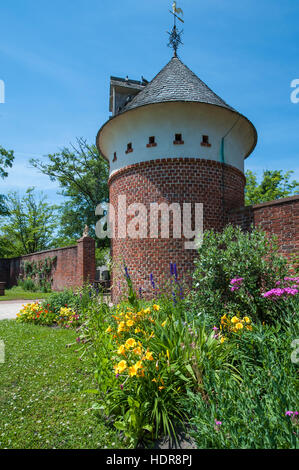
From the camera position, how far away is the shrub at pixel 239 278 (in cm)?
509

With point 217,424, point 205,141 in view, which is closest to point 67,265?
point 205,141

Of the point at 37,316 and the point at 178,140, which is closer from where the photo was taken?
the point at 37,316

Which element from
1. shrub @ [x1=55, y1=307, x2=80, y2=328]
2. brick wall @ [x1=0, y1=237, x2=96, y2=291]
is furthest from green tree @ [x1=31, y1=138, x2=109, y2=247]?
shrub @ [x1=55, y1=307, x2=80, y2=328]

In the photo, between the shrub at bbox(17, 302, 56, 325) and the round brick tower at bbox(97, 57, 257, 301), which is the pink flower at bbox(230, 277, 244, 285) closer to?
the round brick tower at bbox(97, 57, 257, 301)

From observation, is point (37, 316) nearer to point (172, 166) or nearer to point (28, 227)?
point (172, 166)

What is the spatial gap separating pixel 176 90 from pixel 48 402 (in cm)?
999

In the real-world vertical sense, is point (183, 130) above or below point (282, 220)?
above

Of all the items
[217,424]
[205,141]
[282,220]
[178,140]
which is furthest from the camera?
[205,141]

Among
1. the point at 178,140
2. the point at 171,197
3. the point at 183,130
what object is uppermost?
the point at 183,130

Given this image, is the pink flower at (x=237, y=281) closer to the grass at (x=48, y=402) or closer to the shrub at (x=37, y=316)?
the grass at (x=48, y=402)

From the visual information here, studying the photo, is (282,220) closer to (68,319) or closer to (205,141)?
(205,141)

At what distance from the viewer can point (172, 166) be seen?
1003 cm

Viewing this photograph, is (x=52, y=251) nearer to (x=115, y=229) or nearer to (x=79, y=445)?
(x=115, y=229)

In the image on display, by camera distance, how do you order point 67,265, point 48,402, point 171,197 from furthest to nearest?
point 67,265
point 171,197
point 48,402
